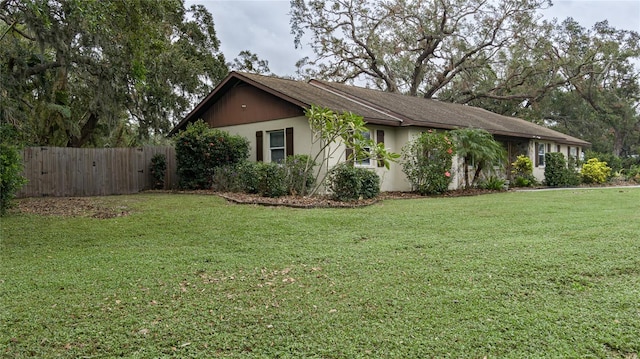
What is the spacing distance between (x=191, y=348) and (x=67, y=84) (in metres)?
17.9

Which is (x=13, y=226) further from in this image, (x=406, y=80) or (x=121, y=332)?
(x=406, y=80)

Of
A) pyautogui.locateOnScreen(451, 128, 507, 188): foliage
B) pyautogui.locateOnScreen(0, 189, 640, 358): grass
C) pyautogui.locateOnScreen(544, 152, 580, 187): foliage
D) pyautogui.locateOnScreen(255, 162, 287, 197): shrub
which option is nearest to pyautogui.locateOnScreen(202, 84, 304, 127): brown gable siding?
pyautogui.locateOnScreen(255, 162, 287, 197): shrub

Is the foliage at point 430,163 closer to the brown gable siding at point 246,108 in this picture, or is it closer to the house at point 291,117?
the house at point 291,117

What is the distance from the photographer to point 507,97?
2934cm

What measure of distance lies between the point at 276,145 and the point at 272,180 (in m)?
3.77

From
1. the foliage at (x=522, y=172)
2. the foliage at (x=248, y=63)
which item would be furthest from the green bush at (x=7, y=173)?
the foliage at (x=248, y=63)

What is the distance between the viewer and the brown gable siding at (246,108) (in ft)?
44.6

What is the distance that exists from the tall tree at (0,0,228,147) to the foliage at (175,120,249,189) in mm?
2110

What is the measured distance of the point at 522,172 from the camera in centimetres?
1825

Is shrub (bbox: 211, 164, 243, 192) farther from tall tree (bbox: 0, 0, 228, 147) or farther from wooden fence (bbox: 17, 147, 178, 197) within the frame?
tall tree (bbox: 0, 0, 228, 147)

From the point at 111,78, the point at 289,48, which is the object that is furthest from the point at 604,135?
the point at 111,78

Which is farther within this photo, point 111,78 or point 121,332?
point 111,78

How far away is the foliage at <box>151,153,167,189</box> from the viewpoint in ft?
47.7

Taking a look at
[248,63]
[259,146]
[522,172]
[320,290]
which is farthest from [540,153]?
[320,290]
